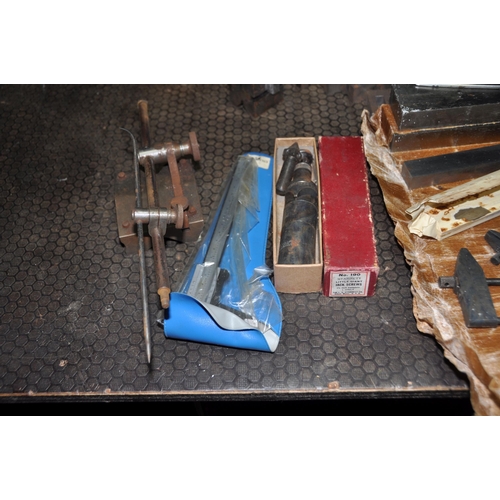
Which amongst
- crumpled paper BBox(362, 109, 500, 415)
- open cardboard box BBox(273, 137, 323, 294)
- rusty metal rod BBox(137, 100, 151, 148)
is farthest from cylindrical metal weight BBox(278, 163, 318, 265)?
rusty metal rod BBox(137, 100, 151, 148)

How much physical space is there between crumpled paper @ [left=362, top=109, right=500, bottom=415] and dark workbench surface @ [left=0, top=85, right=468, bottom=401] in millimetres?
62

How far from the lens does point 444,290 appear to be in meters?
1.16

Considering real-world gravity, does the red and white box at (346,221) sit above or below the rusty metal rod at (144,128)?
below

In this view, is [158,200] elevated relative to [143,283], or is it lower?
elevated

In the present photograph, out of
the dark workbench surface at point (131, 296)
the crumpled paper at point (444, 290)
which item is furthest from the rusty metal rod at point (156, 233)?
the crumpled paper at point (444, 290)

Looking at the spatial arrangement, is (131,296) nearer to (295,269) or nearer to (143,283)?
(143,283)

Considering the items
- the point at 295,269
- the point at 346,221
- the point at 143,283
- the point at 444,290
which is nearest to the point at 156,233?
the point at 143,283

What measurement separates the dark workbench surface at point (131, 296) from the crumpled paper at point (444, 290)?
0.06 metres

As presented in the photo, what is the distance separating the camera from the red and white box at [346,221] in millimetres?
1188

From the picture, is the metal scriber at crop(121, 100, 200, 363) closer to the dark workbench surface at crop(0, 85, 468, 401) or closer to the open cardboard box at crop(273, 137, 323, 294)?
the dark workbench surface at crop(0, 85, 468, 401)

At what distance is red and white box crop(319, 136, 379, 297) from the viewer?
3.90ft

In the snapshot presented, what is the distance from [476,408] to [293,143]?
2.82 feet

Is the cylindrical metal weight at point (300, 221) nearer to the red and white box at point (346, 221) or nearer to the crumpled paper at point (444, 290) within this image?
the red and white box at point (346, 221)

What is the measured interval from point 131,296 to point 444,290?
76cm
